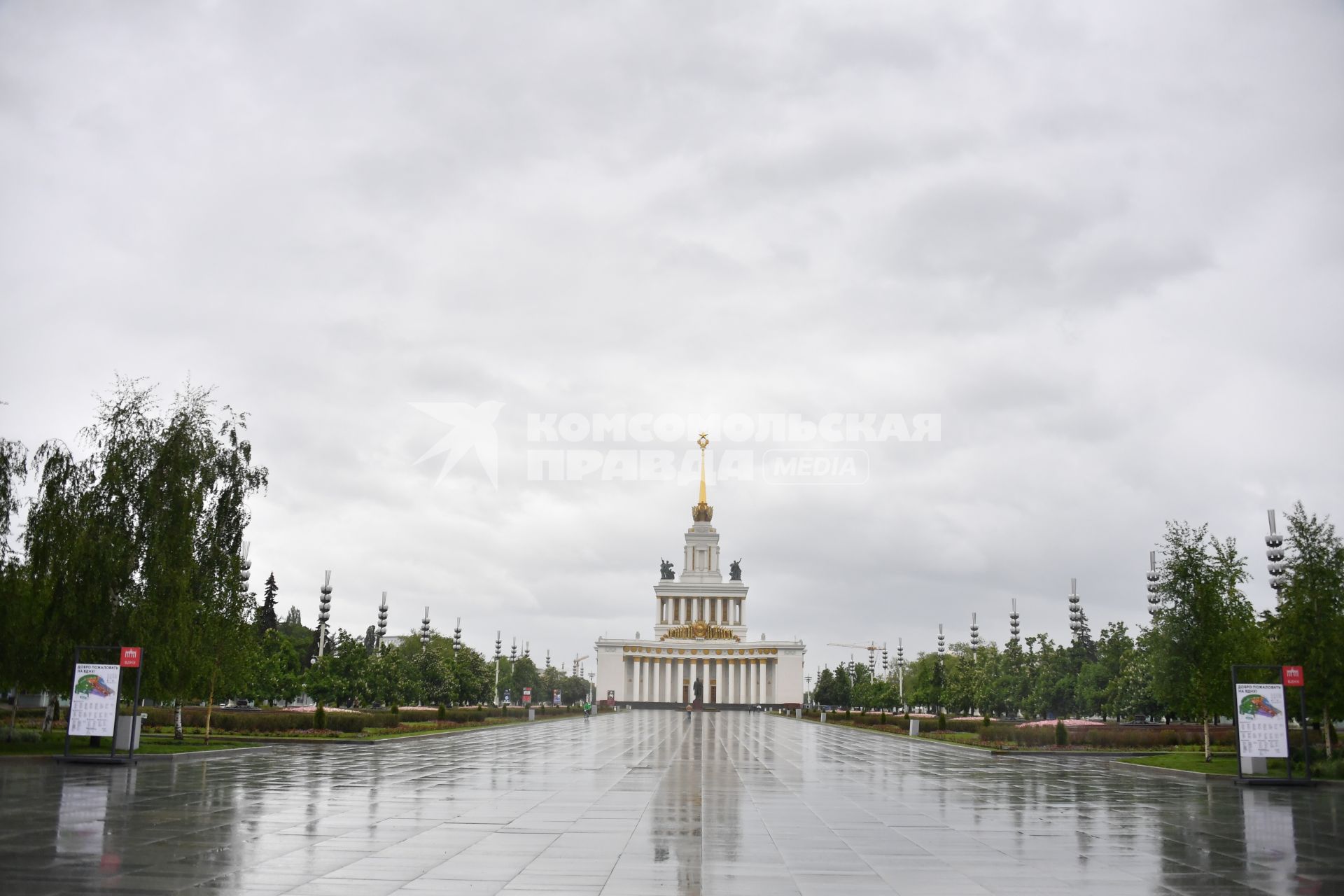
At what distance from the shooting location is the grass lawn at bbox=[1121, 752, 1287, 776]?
94.4 feet

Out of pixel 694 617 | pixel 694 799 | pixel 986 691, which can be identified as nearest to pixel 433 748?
pixel 694 799

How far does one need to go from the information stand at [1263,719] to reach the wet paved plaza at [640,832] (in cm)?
118

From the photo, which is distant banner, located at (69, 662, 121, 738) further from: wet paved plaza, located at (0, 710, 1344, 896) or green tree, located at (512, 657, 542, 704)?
green tree, located at (512, 657, 542, 704)

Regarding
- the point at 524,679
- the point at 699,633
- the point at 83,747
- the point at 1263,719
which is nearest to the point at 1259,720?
the point at 1263,719

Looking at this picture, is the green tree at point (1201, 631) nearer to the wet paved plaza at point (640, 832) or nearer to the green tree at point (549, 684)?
the wet paved plaza at point (640, 832)

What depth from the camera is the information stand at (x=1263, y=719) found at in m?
25.3

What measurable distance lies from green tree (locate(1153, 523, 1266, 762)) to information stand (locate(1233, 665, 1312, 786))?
272 inches

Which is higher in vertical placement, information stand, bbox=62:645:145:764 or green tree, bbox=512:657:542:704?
information stand, bbox=62:645:145:764

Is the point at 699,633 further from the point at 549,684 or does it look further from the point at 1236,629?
the point at 1236,629

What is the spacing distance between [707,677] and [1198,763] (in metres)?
125

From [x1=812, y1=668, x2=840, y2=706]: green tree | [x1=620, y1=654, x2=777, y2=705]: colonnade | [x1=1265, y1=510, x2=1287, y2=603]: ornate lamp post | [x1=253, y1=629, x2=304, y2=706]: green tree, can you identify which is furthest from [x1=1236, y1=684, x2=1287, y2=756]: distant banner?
[x1=620, y1=654, x2=777, y2=705]: colonnade

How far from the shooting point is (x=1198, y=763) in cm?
3244

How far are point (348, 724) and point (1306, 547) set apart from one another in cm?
3643

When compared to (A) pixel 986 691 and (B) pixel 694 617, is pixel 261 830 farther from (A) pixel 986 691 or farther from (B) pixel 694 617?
(B) pixel 694 617
